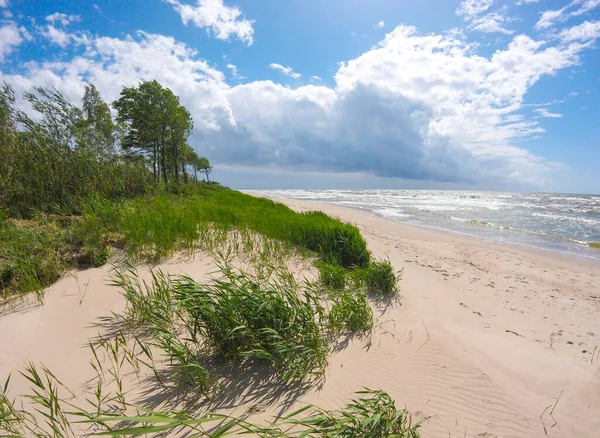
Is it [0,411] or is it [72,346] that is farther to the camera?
[72,346]

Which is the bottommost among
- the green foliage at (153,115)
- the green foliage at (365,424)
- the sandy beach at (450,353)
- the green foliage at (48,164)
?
the sandy beach at (450,353)

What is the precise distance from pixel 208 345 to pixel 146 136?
29.3 metres

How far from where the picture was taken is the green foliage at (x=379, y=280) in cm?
581

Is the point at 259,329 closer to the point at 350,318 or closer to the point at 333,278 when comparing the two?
the point at 350,318

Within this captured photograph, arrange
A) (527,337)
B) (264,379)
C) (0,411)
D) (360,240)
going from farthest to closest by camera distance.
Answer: (360,240), (527,337), (264,379), (0,411)

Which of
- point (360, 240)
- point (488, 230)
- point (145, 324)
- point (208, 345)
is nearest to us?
point (208, 345)

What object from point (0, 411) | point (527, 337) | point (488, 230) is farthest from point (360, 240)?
point (488, 230)

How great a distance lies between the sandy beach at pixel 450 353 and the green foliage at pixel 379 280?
0.35m

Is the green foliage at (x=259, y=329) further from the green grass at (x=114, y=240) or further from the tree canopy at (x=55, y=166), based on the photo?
the tree canopy at (x=55, y=166)

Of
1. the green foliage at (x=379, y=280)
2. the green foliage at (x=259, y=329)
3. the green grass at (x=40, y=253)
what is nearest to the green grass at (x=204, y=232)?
the green grass at (x=40, y=253)

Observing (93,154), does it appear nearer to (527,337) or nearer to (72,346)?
(72,346)

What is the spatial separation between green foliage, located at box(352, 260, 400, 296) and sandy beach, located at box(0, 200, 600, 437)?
13.8 inches

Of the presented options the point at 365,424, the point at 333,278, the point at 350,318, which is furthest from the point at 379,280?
the point at 365,424

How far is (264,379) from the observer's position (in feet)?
9.90
